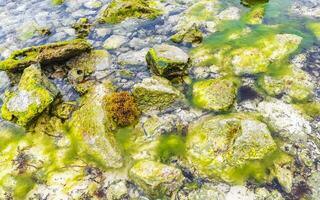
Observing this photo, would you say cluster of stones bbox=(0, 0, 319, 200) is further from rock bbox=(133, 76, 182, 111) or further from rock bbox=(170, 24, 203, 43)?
rock bbox=(170, 24, 203, 43)

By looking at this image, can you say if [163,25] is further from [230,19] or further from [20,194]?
[20,194]

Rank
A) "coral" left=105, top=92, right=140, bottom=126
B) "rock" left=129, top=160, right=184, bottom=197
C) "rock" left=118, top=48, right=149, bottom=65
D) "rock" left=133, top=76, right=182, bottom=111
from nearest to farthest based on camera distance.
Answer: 1. "rock" left=129, top=160, right=184, bottom=197
2. "coral" left=105, top=92, right=140, bottom=126
3. "rock" left=133, top=76, right=182, bottom=111
4. "rock" left=118, top=48, right=149, bottom=65

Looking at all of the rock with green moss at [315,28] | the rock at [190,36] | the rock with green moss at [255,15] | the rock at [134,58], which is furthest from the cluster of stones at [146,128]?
the rock with green moss at [255,15]

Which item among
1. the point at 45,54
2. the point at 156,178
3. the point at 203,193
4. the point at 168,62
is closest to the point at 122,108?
the point at 168,62

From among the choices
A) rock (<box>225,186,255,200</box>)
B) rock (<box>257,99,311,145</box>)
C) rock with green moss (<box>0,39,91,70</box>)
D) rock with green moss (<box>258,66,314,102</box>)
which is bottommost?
rock (<box>225,186,255,200</box>)

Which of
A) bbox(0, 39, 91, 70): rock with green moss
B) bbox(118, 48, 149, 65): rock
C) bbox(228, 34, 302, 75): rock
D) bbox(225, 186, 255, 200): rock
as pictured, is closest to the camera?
bbox(225, 186, 255, 200): rock

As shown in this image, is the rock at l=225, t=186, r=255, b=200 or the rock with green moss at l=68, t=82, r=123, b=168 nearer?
the rock at l=225, t=186, r=255, b=200

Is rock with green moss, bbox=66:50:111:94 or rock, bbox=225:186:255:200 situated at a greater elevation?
rock with green moss, bbox=66:50:111:94

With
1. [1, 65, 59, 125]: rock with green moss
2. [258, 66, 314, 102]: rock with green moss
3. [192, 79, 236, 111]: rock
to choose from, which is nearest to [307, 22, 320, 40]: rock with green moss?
[258, 66, 314, 102]: rock with green moss
